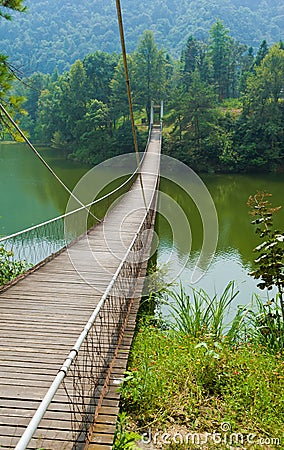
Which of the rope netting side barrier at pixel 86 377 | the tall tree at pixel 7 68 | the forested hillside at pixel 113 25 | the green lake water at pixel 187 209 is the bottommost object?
the green lake water at pixel 187 209

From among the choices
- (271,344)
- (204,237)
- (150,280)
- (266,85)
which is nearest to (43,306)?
(271,344)

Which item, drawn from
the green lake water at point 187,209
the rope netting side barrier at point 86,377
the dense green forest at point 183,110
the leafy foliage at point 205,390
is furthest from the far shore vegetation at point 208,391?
the dense green forest at point 183,110

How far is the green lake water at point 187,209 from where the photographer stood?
674cm

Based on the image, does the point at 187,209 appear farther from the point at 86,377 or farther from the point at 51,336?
the point at 86,377

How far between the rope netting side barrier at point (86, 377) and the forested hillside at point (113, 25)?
5551cm

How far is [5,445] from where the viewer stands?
1.75 meters

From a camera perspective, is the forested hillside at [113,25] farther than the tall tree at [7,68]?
Yes

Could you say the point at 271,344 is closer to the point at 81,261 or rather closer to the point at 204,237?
the point at 81,261

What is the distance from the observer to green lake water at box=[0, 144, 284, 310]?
6.74 meters

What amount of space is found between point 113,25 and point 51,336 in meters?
74.1

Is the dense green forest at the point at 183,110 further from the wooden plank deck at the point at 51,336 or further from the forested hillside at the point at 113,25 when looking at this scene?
the forested hillside at the point at 113,25

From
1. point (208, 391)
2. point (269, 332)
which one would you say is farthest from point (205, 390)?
point (269, 332)

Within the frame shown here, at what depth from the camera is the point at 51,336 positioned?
2.68m

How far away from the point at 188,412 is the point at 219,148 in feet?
54.2
